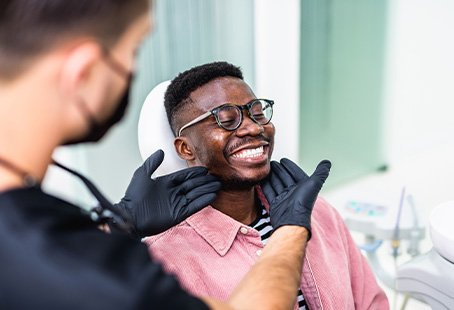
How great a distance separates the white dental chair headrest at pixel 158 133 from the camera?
1.39 meters

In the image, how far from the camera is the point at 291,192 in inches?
49.4

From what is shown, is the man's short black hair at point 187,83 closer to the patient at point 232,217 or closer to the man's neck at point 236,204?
the patient at point 232,217

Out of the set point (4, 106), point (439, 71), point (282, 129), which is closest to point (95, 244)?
point (4, 106)

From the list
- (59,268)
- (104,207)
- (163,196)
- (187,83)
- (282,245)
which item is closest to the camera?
(59,268)

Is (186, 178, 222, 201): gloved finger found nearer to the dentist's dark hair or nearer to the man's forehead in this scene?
the man's forehead

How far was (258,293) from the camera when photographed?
0.74 m

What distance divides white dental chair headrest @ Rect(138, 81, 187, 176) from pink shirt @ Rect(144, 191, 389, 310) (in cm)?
19

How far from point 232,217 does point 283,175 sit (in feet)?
0.62

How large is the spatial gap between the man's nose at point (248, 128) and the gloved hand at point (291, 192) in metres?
0.15

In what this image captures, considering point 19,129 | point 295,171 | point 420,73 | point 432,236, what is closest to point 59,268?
point 19,129

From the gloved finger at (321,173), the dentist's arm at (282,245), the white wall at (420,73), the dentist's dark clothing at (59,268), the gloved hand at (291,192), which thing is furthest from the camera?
the white wall at (420,73)

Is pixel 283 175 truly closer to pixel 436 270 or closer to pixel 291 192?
pixel 291 192

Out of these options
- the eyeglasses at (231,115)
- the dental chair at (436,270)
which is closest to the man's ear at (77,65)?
the eyeglasses at (231,115)

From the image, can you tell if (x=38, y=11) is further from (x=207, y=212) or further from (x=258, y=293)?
(x=207, y=212)
